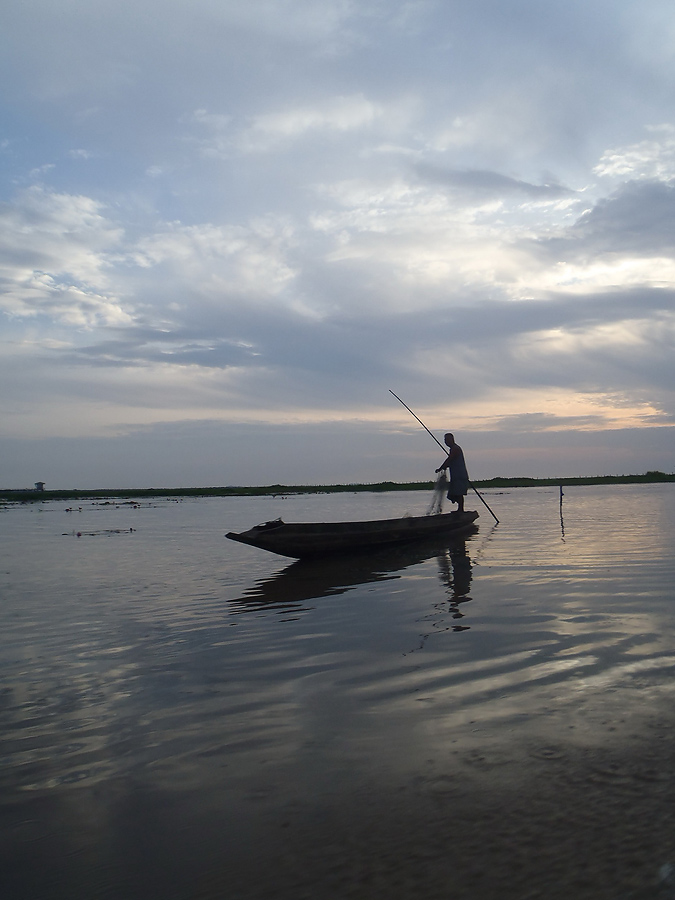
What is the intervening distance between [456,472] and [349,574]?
27.7 ft

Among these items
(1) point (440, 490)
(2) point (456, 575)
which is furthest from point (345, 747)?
(1) point (440, 490)

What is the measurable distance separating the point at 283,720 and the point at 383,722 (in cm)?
81

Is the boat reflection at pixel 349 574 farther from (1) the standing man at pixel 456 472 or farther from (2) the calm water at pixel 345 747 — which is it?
(1) the standing man at pixel 456 472

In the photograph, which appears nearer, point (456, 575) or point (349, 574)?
point (456, 575)

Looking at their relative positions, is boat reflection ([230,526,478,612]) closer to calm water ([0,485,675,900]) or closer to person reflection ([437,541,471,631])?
person reflection ([437,541,471,631])

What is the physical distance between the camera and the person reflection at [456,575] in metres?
9.36

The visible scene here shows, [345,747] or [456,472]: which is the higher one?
[456,472]

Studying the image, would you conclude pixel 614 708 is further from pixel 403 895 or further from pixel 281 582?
pixel 281 582

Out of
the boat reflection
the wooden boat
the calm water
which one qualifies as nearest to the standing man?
the boat reflection

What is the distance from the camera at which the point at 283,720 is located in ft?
16.8

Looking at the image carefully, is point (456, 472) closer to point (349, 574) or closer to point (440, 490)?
point (440, 490)

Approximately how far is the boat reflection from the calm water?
376mm

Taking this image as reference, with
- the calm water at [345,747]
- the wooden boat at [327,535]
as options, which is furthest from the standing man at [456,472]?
the calm water at [345,747]

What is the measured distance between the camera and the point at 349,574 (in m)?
13.5
